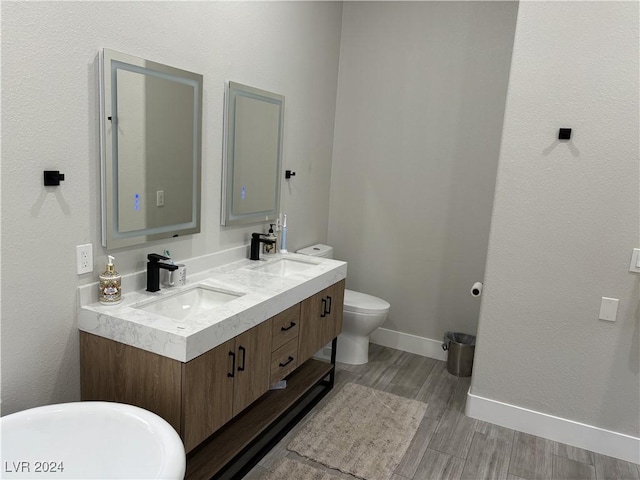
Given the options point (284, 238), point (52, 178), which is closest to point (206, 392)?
point (52, 178)

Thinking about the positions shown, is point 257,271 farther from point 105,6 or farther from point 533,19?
point 533,19

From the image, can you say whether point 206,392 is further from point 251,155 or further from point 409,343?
point 409,343

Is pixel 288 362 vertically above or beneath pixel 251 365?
beneath

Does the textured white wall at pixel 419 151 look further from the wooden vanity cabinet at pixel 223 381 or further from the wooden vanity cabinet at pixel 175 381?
the wooden vanity cabinet at pixel 175 381

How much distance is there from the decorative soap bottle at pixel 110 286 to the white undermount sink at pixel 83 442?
0.49 m

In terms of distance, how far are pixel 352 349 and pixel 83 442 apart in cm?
219

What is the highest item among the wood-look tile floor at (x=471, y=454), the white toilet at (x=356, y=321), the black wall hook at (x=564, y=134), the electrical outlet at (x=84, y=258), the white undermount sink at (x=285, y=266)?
the black wall hook at (x=564, y=134)

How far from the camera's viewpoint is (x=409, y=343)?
3.79 metres

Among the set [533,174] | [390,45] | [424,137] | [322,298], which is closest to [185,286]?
[322,298]

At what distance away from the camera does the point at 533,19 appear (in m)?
2.48

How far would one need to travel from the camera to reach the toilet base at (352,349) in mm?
3449

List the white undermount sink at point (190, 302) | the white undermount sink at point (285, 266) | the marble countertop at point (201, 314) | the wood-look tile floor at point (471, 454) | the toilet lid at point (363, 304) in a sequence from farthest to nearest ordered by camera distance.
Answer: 1. the toilet lid at point (363, 304)
2. the white undermount sink at point (285, 266)
3. the wood-look tile floor at point (471, 454)
4. the white undermount sink at point (190, 302)
5. the marble countertop at point (201, 314)

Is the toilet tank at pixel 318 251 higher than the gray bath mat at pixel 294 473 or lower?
higher

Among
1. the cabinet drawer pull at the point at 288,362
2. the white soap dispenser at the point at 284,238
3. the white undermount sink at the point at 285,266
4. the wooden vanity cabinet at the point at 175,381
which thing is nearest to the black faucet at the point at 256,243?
the white undermount sink at the point at 285,266
